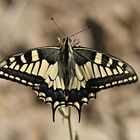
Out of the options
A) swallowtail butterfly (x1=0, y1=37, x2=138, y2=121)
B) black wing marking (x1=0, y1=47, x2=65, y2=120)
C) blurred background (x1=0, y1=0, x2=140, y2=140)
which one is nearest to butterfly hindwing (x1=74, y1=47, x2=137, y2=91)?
swallowtail butterfly (x1=0, y1=37, x2=138, y2=121)

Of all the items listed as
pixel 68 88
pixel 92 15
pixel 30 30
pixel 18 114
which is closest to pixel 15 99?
pixel 18 114

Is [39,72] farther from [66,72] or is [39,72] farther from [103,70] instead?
[103,70]

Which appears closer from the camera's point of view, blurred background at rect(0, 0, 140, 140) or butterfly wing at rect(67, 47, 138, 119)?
butterfly wing at rect(67, 47, 138, 119)

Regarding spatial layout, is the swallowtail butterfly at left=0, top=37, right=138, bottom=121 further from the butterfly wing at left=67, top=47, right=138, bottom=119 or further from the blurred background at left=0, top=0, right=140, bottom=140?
the blurred background at left=0, top=0, right=140, bottom=140

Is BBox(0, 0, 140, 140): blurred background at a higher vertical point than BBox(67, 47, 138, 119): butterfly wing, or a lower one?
higher

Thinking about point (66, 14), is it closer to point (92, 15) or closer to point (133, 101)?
point (92, 15)

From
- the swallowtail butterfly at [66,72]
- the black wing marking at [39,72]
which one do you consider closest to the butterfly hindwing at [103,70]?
the swallowtail butterfly at [66,72]
